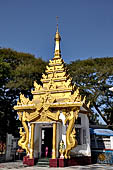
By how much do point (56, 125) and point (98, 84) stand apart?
12521 mm

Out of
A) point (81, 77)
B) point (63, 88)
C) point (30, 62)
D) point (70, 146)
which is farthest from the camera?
point (30, 62)

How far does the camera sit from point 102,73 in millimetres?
23031

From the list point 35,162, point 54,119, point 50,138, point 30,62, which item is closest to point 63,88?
point 54,119

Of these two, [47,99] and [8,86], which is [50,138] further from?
[8,86]

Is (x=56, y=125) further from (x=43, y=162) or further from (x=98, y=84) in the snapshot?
(x=98, y=84)

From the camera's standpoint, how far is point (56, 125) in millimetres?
11969

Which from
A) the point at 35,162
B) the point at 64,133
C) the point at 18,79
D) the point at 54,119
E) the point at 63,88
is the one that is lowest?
the point at 35,162

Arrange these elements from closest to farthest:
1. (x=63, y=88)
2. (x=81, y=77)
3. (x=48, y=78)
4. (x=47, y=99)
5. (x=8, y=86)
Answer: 1. (x=47, y=99)
2. (x=63, y=88)
3. (x=48, y=78)
4. (x=8, y=86)
5. (x=81, y=77)

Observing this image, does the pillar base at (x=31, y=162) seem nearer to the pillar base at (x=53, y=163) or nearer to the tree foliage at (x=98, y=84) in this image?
the pillar base at (x=53, y=163)

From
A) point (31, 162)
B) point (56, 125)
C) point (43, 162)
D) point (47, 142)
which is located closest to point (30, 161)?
point (31, 162)

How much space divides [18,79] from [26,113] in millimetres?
10947

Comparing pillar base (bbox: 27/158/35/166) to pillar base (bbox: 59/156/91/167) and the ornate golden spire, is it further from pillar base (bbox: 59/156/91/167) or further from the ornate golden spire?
the ornate golden spire

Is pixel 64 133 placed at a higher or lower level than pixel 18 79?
lower

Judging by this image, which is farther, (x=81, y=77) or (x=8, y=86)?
(x=81, y=77)
